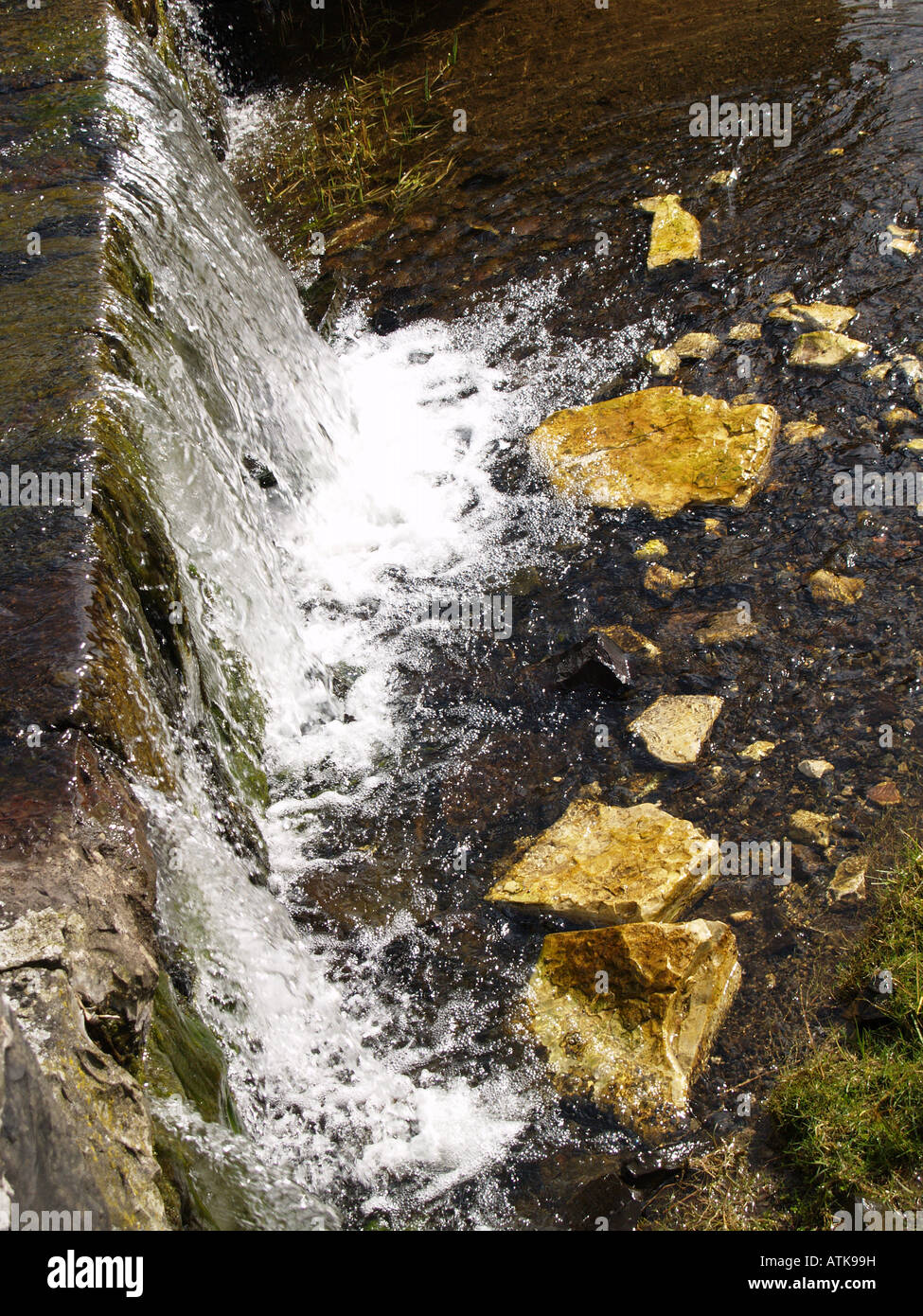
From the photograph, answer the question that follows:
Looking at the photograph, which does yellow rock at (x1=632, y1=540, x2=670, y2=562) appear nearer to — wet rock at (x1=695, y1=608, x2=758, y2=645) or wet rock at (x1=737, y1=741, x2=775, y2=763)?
wet rock at (x1=695, y1=608, x2=758, y2=645)

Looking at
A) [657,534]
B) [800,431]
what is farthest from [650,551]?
[800,431]

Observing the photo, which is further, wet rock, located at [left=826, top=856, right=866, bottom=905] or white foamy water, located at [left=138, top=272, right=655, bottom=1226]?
wet rock, located at [left=826, top=856, right=866, bottom=905]

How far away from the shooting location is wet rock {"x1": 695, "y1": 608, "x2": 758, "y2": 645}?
12.6 ft

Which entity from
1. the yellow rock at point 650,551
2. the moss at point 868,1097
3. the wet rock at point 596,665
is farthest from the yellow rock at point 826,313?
the moss at point 868,1097

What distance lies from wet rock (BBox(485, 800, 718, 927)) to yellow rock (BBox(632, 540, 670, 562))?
4.14ft

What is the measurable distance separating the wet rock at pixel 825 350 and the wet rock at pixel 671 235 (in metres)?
1.04

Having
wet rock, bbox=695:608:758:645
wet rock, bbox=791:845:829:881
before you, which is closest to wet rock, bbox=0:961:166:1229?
wet rock, bbox=791:845:829:881

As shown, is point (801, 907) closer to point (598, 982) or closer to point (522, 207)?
point (598, 982)

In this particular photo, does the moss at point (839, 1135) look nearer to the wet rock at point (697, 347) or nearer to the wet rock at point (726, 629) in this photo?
the wet rock at point (726, 629)

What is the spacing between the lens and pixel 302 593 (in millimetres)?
4535

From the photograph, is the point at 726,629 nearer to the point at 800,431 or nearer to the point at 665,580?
the point at 665,580

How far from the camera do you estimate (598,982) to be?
2.90 meters

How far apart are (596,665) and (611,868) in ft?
2.85

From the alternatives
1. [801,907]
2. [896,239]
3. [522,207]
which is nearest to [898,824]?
[801,907]
